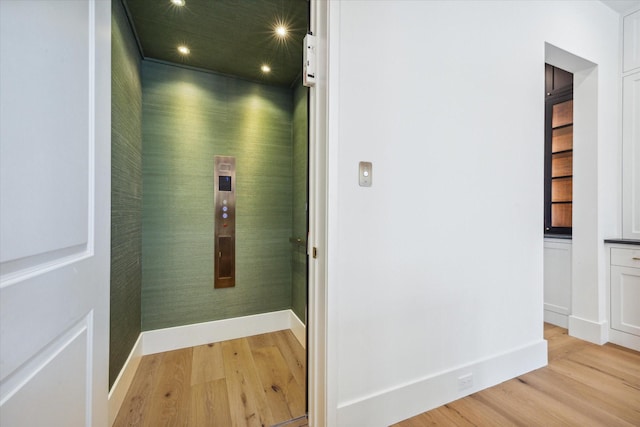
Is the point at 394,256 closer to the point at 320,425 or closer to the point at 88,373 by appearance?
the point at 320,425

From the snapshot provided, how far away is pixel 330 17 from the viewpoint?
118cm

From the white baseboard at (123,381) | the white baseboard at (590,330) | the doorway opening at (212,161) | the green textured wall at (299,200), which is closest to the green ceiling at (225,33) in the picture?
the doorway opening at (212,161)

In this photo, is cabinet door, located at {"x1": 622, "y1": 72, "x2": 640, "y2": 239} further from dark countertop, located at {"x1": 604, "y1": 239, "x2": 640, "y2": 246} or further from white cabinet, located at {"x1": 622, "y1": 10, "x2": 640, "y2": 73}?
dark countertop, located at {"x1": 604, "y1": 239, "x2": 640, "y2": 246}

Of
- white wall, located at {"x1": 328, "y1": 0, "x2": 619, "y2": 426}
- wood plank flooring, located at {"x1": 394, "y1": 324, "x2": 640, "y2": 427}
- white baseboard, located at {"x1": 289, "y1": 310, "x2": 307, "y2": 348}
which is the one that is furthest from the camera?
white baseboard, located at {"x1": 289, "y1": 310, "x2": 307, "y2": 348}

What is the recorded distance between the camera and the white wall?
4.09 ft

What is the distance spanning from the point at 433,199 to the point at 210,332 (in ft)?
6.94

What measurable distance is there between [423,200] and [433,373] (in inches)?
37.7

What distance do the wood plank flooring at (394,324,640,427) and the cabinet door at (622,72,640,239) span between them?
106 cm

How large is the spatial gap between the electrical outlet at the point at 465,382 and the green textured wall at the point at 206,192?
1.55 metres

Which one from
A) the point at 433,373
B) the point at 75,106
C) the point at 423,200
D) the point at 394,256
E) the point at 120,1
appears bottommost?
the point at 433,373

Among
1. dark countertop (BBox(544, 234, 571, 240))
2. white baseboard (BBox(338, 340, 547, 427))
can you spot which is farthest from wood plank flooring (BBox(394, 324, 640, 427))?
dark countertop (BBox(544, 234, 571, 240))

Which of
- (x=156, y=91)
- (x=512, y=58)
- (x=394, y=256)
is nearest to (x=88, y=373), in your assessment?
(x=394, y=256)

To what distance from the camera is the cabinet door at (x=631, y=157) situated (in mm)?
2217

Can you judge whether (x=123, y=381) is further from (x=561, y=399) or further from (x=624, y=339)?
(x=624, y=339)
